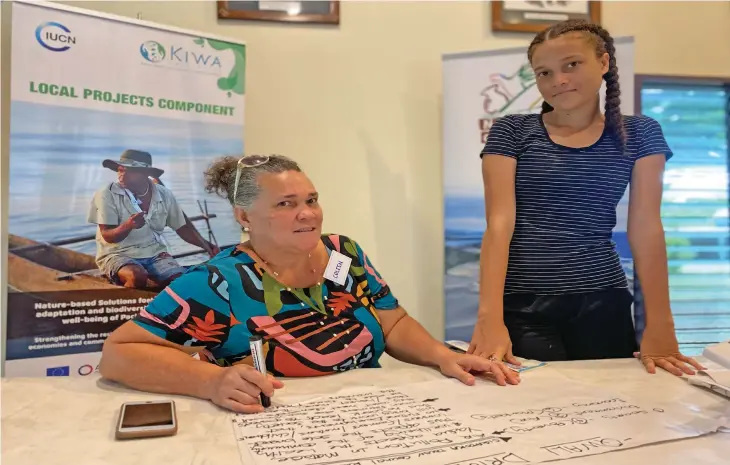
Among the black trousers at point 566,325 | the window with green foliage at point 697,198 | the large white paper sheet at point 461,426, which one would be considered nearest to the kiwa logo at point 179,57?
the black trousers at point 566,325

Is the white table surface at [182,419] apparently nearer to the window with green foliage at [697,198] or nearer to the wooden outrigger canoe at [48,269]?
the wooden outrigger canoe at [48,269]

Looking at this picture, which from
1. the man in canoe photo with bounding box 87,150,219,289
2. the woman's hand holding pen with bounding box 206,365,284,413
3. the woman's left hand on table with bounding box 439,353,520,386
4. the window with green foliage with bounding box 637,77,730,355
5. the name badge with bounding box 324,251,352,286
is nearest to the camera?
the woman's hand holding pen with bounding box 206,365,284,413

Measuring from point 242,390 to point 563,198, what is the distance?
88 centimetres

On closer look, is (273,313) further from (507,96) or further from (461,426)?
(507,96)

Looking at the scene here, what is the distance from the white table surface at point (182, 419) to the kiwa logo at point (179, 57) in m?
1.37

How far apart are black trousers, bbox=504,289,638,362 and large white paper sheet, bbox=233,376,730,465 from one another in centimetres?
30

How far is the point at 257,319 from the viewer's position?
1.20 metres

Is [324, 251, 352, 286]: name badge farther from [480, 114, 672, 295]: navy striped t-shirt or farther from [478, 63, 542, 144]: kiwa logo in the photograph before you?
[478, 63, 542, 144]: kiwa logo

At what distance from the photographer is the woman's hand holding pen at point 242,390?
911 millimetres

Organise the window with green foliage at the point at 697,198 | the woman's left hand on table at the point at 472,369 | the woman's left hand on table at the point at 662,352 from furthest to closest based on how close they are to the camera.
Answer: the window with green foliage at the point at 697,198
the woman's left hand on table at the point at 662,352
the woman's left hand on table at the point at 472,369

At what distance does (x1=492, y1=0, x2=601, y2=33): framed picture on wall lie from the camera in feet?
8.36

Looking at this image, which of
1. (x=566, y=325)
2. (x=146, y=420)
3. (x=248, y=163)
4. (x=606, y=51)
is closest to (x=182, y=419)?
(x=146, y=420)

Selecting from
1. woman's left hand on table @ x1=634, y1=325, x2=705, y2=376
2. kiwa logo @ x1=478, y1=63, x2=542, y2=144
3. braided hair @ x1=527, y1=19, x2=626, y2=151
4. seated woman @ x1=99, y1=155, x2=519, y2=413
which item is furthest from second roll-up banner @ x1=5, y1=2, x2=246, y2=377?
woman's left hand on table @ x1=634, y1=325, x2=705, y2=376

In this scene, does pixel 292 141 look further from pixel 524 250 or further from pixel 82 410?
pixel 82 410
